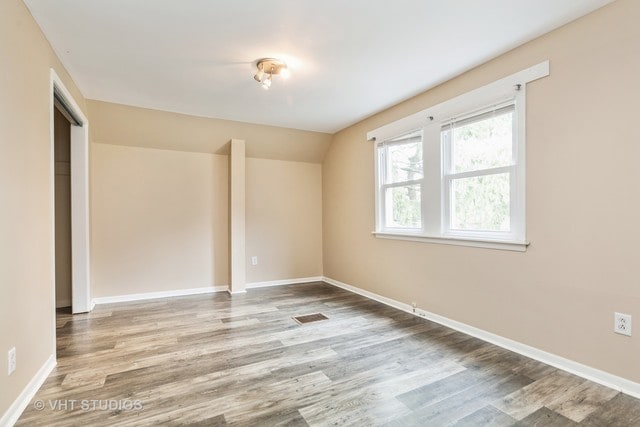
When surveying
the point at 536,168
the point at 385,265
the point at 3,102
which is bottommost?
the point at 385,265

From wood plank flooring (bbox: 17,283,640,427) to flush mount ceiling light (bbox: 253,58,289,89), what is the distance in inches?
89.2

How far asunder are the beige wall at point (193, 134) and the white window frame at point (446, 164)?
1257mm

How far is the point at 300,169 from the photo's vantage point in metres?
5.25

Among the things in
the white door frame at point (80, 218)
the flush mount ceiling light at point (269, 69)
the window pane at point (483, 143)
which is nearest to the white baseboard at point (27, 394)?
the white door frame at point (80, 218)

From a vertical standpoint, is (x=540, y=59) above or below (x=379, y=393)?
above

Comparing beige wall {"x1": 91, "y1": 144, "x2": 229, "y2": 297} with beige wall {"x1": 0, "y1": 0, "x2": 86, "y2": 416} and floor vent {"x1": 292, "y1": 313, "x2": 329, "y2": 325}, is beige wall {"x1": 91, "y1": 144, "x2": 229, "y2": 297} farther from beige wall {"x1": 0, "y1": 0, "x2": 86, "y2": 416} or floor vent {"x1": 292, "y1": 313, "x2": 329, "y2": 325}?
beige wall {"x1": 0, "y1": 0, "x2": 86, "y2": 416}

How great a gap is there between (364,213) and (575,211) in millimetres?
2423

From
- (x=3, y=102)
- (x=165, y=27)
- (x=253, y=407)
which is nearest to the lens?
(x=3, y=102)

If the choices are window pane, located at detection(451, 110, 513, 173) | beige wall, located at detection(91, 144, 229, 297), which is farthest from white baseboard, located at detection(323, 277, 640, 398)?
beige wall, located at detection(91, 144, 229, 297)

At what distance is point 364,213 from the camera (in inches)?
169

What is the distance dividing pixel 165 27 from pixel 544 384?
11.1ft

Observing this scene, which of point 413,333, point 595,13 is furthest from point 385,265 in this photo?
point 595,13

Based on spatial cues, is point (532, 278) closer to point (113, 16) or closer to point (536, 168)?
point (536, 168)

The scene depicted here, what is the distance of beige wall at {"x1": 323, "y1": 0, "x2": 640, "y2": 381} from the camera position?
1.91 m
